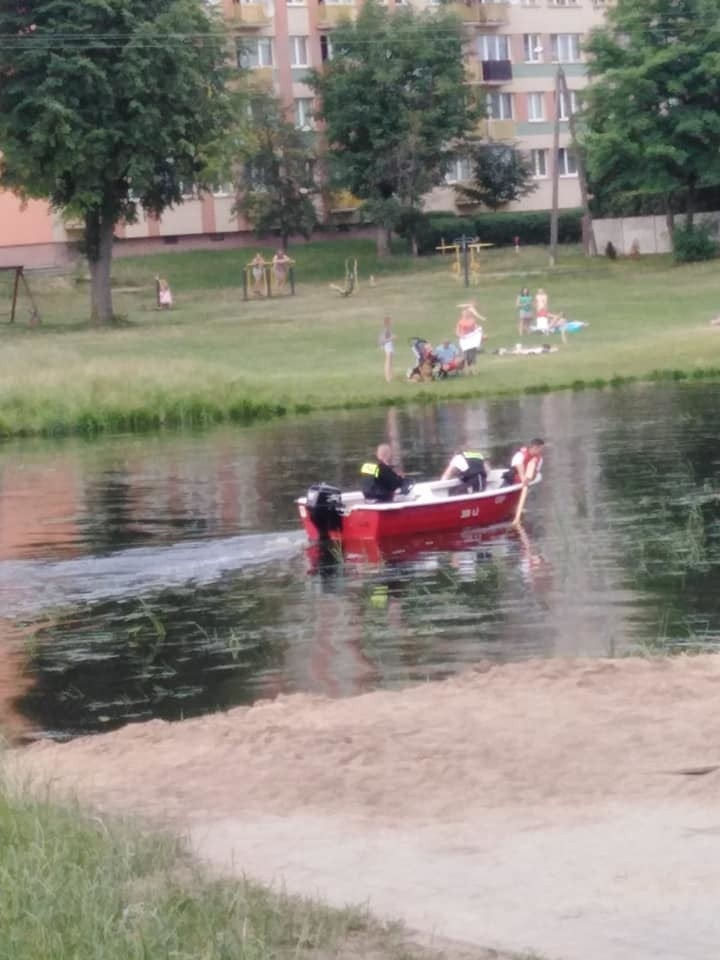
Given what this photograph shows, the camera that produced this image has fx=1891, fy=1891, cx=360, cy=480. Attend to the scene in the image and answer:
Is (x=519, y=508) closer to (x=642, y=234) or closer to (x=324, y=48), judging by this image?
(x=642, y=234)

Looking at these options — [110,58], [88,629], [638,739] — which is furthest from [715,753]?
[110,58]

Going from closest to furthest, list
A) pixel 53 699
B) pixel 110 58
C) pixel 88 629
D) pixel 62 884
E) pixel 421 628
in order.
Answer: pixel 62 884
pixel 53 699
pixel 421 628
pixel 88 629
pixel 110 58

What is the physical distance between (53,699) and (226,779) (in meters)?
5.47

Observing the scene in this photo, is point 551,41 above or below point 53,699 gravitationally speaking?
above

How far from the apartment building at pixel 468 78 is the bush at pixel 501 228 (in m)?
2.68

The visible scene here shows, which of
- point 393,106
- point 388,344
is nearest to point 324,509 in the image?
point 388,344

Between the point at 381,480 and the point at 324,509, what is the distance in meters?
1.08

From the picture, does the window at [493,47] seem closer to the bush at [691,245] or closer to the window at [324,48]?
the window at [324,48]

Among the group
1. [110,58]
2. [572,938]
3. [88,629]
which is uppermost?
[110,58]

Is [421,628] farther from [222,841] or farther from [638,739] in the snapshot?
[222,841]

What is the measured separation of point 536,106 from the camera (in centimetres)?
10006

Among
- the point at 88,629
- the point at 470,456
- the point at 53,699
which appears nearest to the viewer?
the point at 53,699

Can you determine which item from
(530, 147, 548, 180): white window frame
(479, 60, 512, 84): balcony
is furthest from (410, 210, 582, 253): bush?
(479, 60, 512, 84): balcony

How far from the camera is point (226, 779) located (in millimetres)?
10898
